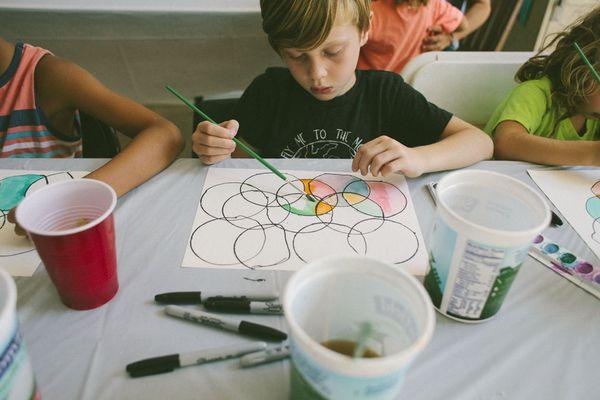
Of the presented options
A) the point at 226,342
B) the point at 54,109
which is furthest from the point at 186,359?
the point at 54,109

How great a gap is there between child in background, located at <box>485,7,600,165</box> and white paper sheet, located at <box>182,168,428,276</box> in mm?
360

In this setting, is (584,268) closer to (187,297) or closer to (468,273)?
(468,273)

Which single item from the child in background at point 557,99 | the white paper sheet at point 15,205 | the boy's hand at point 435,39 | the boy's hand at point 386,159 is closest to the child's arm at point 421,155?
the boy's hand at point 386,159

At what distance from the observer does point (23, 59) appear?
870 mm

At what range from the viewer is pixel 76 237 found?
0.42 metres

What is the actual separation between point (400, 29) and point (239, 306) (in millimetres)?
1159

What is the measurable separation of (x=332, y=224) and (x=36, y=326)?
0.38 metres

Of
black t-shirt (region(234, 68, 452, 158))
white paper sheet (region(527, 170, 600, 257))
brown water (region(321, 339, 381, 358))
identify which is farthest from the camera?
black t-shirt (region(234, 68, 452, 158))

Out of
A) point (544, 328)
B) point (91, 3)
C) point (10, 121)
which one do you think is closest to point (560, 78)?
point (544, 328)

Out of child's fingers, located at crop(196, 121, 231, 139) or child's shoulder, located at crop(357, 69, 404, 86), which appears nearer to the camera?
child's fingers, located at crop(196, 121, 231, 139)

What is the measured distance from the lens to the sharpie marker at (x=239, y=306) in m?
0.48

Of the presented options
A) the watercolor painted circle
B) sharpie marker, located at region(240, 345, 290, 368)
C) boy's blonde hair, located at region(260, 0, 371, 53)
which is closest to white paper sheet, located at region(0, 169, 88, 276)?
sharpie marker, located at region(240, 345, 290, 368)

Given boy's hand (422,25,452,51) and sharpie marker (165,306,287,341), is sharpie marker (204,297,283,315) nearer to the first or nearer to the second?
sharpie marker (165,306,287,341)

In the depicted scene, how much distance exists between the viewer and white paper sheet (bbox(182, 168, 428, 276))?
562 mm
